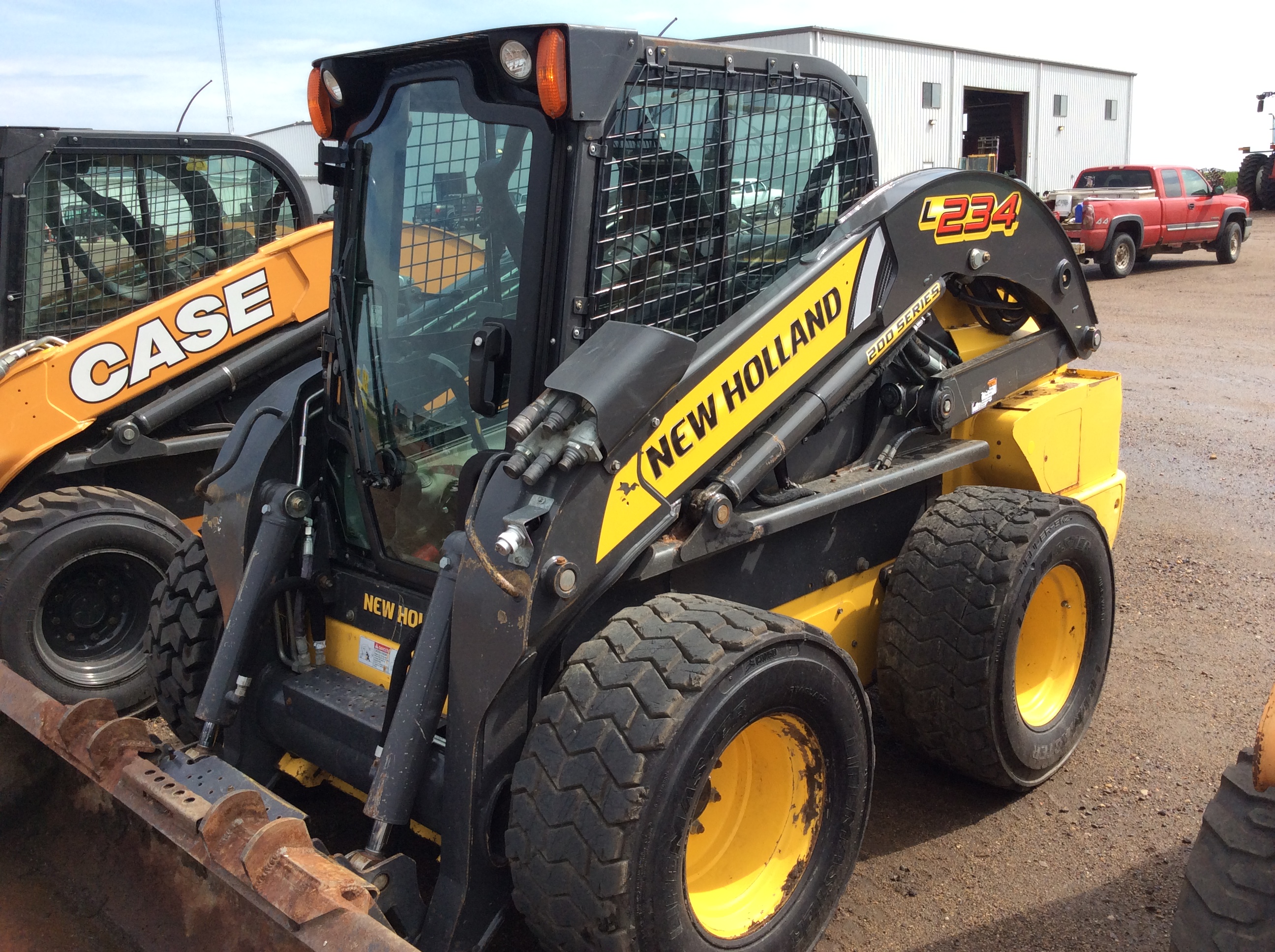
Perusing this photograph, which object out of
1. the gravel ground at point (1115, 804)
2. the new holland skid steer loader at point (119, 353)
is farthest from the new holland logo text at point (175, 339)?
the gravel ground at point (1115, 804)

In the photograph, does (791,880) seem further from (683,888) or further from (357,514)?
(357,514)

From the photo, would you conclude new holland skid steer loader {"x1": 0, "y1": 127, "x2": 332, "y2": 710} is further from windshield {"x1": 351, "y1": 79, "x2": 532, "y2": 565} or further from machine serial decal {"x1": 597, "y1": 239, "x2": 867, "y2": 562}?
machine serial decal {"x1": 597, "y1": 239, "x2": 867, "y2": 562}

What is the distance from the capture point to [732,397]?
290 centimetres

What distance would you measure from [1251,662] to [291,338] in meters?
4.68

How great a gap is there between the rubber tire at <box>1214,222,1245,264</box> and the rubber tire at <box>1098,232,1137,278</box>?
2264 millimetres

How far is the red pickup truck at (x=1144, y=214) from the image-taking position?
16.9 m

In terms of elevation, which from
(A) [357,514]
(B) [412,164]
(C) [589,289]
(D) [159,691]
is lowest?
(D) [159,691]

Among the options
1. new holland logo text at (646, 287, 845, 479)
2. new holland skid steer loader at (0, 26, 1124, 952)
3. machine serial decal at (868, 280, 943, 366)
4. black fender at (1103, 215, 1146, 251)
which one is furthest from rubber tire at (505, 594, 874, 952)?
black fender at (1103, 215, 1146, 251)

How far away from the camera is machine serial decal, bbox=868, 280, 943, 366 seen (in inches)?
132

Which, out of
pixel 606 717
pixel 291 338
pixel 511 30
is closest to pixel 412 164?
pixel 511 30

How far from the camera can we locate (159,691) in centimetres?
353

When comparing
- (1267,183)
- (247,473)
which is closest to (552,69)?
(247,473)

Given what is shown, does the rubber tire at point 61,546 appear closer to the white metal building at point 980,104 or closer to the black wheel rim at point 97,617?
the black wheel rim at point 97,617

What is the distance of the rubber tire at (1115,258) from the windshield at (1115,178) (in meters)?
1.05
